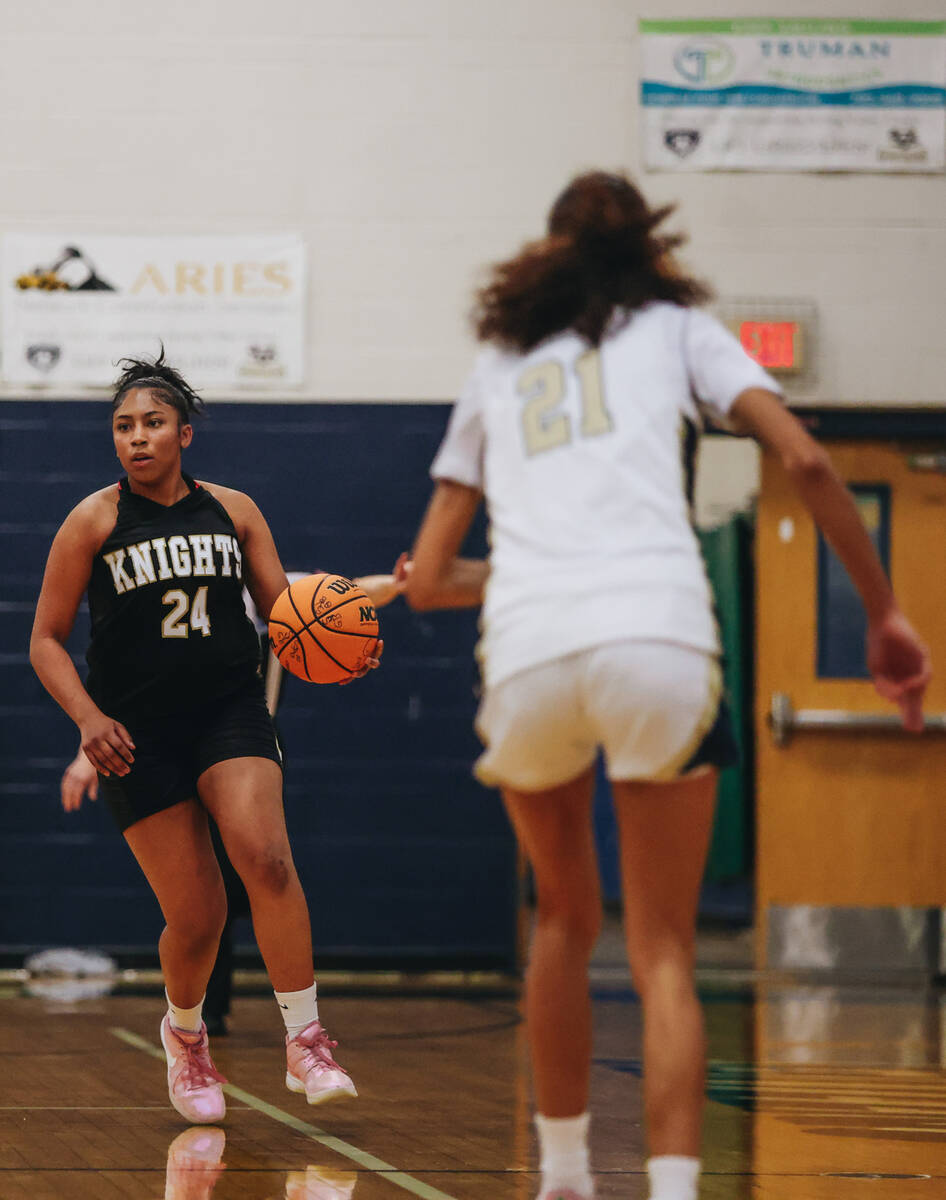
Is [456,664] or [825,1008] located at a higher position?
[456,664]

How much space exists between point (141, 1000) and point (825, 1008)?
2771 millimetres

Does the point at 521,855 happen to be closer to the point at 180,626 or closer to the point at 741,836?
the point at 741,836

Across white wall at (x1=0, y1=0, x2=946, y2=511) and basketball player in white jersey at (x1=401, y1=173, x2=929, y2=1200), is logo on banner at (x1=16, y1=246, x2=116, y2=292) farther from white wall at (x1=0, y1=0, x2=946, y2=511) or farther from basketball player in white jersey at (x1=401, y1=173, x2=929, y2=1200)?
basketball player in white jersey at (x1=401, y1=173, x2=929, y2=1200)

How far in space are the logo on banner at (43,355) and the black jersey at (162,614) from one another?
3.99 m

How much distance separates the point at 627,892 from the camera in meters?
2.40

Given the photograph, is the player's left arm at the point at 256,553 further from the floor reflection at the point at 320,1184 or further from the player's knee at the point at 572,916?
the player's knee at the point at 572,916

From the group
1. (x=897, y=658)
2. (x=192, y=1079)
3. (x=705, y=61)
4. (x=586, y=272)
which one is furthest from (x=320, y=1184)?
(x=705, y=61)

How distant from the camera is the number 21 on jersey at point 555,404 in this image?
94.1 inches

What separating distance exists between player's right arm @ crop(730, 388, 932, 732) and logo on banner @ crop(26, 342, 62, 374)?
18.7 ft

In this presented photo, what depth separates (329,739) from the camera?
739 centimetres

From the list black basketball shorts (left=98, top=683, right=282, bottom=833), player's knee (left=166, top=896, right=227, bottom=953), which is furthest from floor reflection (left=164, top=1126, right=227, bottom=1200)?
black basketball shorts (left=98, top=683, right=282, bottom=833)

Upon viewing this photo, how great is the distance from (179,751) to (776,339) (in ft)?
15.2

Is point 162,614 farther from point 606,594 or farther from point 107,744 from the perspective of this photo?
point 606,594

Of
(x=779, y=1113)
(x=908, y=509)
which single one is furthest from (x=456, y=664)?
(x=779, y=1113)
